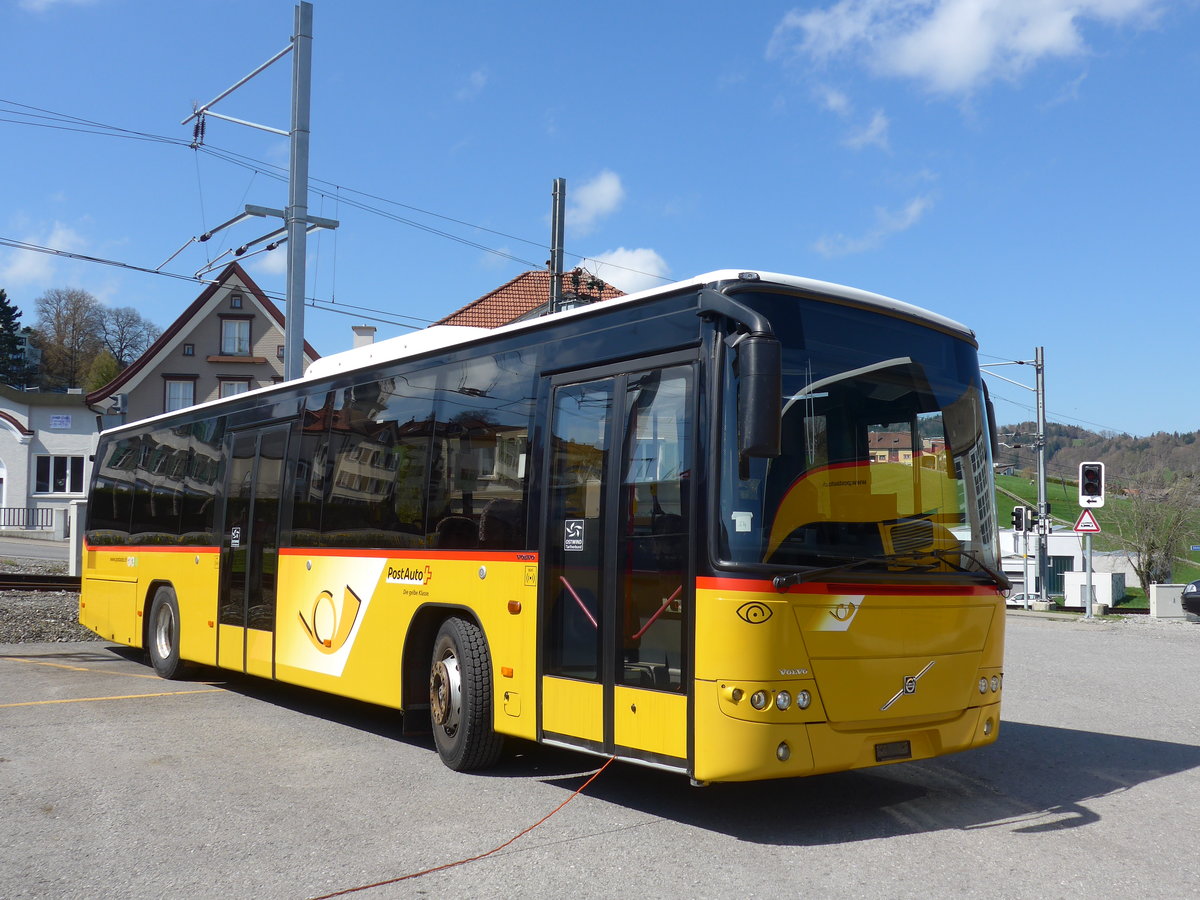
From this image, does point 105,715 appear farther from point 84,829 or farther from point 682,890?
point 682,890

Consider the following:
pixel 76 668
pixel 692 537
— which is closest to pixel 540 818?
pixel 692 537

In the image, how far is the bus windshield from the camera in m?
6.14

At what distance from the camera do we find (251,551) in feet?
36.8

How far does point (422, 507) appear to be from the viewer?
868 centimetres

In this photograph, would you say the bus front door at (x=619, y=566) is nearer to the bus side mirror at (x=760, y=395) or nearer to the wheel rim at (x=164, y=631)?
the bus side mirror at (x=760, y=395)

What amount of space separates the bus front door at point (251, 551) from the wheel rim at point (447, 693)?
9.82 feet

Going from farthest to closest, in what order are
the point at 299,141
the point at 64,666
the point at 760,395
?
the point at 299,141
the point at 64,666
the point at 760,395

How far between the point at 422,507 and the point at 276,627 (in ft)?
9.15

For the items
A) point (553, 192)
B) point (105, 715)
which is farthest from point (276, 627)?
point (553, 192)

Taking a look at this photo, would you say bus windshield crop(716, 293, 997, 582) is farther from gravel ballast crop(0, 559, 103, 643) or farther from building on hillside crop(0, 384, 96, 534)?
building on hillside crop(0, 384, 96, 534)

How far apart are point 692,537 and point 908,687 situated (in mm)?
1519

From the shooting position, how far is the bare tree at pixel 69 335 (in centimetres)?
9975

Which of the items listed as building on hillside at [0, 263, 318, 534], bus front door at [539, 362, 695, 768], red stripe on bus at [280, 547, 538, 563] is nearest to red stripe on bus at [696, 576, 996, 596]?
bus front door at [539, 362, 695, 768]

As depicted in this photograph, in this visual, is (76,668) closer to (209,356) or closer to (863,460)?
(863,460)
